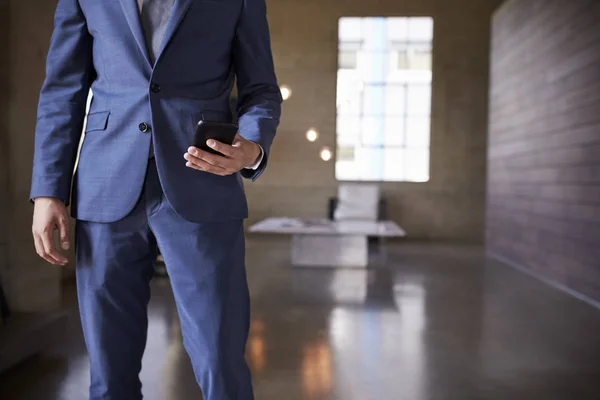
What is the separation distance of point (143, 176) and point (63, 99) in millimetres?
247

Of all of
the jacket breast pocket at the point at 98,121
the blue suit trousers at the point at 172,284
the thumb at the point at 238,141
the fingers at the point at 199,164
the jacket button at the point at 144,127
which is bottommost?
the blue suit trousers at the point at 172,284

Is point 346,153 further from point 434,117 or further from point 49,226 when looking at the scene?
point 49,226

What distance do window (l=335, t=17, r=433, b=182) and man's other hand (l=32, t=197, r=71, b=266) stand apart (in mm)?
8621

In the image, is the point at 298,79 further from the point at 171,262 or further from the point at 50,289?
the point at 171,262

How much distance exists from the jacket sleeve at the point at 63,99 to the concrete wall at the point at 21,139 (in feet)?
6.25

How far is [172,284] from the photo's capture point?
3.62ft

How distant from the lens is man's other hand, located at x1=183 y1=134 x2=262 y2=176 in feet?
3.06

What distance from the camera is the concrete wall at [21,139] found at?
2.78 metres

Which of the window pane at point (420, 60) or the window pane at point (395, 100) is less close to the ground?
the window pane at point (420, 60)

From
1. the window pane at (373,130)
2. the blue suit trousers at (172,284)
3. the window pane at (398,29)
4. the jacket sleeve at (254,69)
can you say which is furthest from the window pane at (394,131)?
the blue suit trousers at (172,284)

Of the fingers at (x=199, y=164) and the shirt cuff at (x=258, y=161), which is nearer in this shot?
the fingers at (x=199, y=164)

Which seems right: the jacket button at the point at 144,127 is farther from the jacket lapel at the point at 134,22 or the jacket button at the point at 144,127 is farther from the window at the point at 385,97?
the window at the point at 385,97

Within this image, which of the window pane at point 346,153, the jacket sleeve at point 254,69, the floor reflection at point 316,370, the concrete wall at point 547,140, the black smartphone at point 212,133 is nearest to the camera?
the black smartphone at point 212,133

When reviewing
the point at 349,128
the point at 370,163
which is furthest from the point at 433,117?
the point at 349,128
